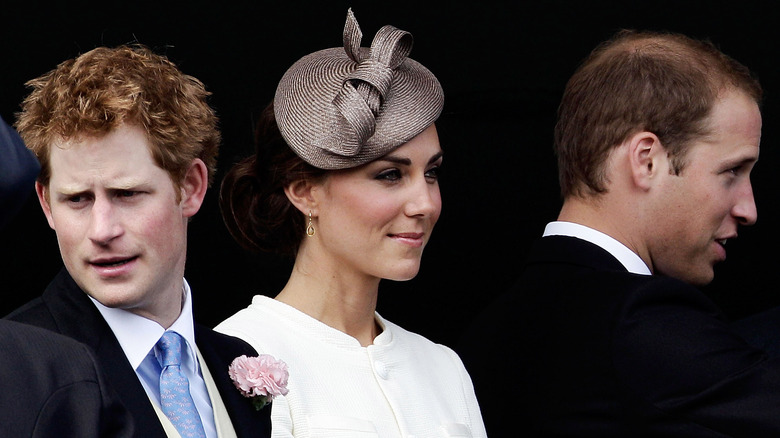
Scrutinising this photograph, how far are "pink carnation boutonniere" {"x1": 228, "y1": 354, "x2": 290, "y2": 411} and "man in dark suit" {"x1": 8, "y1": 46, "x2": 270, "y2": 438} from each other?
20 millimetres

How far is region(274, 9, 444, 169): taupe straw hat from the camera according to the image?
301cm

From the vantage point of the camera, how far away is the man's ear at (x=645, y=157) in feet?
10.1

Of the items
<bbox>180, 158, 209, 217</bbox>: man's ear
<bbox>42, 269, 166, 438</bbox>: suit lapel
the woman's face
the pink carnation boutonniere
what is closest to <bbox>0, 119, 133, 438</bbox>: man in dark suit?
<bbox>42, 269, 166, 438</bbox>: suit lapel

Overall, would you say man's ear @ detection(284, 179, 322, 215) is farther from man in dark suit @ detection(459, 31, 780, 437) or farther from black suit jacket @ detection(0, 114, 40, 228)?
black suit jacket @ detection(0, 114, 40, 228)

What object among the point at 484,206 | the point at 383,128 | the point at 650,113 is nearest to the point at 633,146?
the point at 650,113

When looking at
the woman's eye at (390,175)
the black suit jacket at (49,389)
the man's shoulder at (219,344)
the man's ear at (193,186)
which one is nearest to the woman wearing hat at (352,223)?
the woman's eye at (390,175)

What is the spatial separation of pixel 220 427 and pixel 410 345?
0.80m

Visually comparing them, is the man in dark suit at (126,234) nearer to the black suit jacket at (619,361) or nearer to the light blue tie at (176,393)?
the light blue tie at (176,393)

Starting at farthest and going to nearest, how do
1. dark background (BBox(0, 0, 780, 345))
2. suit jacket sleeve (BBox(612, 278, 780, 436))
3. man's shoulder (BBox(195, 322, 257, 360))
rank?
dark background (BBox(0, 0, 780, 345)) < suit jacket sleeve (BBox(612, 278, 780, 436)) < man's shoulder (BBox(195, 322, 257, 360))

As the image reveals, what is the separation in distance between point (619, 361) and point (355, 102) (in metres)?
0.77

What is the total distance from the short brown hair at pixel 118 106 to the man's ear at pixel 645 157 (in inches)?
38.7

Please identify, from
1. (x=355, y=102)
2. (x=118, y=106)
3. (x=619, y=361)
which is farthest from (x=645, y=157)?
(x=118, y=106)

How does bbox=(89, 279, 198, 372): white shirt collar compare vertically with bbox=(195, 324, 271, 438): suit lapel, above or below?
above

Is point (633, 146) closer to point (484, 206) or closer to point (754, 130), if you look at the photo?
point (754, 130)
